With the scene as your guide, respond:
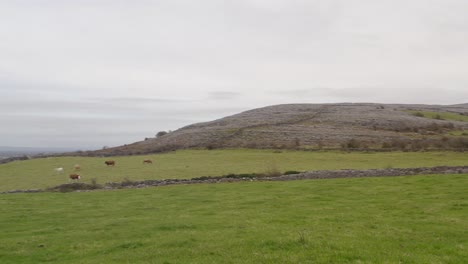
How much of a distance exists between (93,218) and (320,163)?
43.0 meters

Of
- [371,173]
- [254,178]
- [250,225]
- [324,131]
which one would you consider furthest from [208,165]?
[324,131]

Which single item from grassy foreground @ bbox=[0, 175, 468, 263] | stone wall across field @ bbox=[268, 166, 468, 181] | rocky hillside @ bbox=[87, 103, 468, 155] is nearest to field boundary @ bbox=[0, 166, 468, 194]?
stone wall across field @ bbox=[268, 166, 468, 181]

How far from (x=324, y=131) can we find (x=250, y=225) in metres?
91.8

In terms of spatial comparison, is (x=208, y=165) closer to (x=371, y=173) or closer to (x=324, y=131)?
(x=371, y=173)

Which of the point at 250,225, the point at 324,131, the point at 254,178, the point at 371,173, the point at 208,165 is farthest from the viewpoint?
the point at 324,131

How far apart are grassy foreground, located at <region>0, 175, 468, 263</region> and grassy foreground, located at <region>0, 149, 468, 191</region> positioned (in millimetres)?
17267

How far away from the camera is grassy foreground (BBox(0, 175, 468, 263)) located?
51.0ft

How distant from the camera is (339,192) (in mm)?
33500

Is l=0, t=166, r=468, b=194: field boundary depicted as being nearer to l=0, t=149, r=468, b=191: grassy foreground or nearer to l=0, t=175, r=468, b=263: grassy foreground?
l=0, t=149, r=468, b=191: grassy foreground

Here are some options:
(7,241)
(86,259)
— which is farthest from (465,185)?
(7,241)

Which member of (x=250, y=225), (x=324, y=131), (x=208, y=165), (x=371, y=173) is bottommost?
(x=371, y=173)

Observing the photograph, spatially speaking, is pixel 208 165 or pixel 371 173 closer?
pixel 371 173

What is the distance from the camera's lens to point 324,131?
362ft

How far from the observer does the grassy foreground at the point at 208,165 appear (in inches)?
2151
